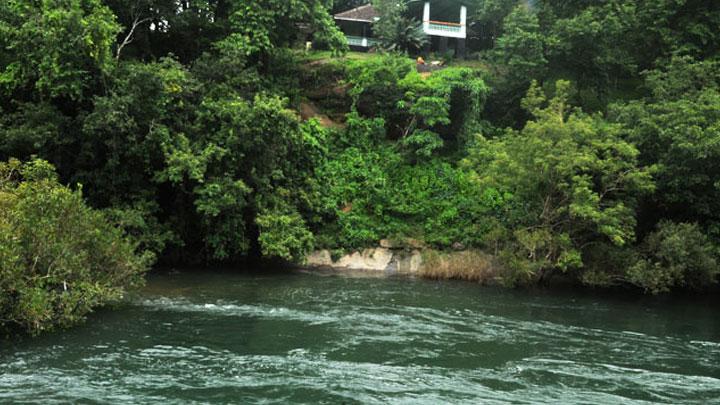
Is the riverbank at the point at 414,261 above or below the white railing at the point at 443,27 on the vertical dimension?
below

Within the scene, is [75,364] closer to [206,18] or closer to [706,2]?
[206,18]

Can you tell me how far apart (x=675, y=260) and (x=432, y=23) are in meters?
28.1

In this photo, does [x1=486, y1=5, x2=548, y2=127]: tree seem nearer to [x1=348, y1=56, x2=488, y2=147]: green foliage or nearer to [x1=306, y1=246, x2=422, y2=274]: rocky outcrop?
[x1=348, y1=56, x2=488, y2=147]: green foliage

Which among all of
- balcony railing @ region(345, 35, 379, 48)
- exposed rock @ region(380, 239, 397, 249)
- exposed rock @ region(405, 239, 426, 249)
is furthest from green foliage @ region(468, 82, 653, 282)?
balcony railing @ region(345, 35, 379, 48)

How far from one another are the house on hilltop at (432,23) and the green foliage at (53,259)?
31266 mm

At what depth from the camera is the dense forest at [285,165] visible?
2153 centimetres

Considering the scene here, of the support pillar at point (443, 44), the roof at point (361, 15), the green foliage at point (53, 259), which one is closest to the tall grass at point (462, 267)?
the green foliage at point (53, 259)

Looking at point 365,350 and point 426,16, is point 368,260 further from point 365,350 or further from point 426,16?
point 426,16

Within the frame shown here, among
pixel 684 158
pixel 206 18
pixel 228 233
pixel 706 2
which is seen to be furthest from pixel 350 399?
pixel 706 2

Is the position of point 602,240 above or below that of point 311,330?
above

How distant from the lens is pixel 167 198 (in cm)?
2600

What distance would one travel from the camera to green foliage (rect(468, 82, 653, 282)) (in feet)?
74.0

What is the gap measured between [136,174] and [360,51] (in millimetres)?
26814

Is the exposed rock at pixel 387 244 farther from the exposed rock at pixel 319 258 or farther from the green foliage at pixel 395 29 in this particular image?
the green foliage at pixel 395 29
